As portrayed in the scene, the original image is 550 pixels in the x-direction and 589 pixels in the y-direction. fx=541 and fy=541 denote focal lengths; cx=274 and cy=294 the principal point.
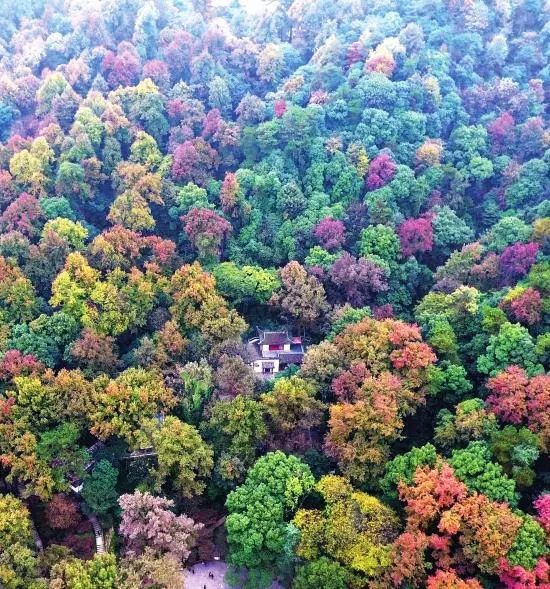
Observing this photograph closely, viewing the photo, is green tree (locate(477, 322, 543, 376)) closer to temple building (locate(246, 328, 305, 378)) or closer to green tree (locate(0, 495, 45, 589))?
temple building (locate(246, 328, 305, 378))

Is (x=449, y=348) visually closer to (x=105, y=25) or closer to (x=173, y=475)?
(x=173, y=475)

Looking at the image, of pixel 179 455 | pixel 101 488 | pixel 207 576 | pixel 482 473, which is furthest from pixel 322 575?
pixel 101 488

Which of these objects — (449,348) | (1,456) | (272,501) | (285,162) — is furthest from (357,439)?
(285,162)

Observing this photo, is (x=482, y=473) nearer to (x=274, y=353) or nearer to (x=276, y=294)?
(x=274, y=353)

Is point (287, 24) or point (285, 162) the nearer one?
point (285, 162)

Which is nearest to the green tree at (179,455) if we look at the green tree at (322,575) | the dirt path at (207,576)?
the dirt path at (207,576)

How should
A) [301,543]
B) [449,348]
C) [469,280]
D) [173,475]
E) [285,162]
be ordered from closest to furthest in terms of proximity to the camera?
1. [301,543]
2. [173,475]
3. [449,348]
4. [469,280]
5. [285,162]
